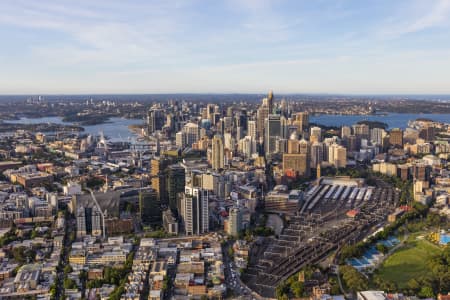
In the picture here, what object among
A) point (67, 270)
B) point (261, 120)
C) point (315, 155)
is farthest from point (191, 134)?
point (67, 270)

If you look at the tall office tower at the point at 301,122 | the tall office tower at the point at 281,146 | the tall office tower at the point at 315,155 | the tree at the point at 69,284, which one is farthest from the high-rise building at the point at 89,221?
the tall office tower at the point at 301,122

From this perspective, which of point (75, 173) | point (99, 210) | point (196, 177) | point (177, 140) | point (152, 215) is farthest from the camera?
point (177, 140)

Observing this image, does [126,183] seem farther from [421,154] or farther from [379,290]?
[421,154]

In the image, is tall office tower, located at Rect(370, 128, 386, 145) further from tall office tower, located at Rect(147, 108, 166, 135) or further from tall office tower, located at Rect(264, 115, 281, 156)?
tall office tower, located at Rect(147, 108, 166, 135)

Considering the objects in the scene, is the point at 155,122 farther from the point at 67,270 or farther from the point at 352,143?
the point at 67,270

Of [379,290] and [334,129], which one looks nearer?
[379,290]

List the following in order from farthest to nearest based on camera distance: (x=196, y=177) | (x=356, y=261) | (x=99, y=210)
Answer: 1. (x=196, y=177)
2. (x=99, y=210)
3. (x=356, y=261)

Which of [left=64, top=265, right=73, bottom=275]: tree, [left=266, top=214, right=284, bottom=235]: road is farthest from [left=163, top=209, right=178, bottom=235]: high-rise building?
[left=64, top=265, right=73, bottom=275]: tree

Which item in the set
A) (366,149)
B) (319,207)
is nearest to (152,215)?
(319,207)
